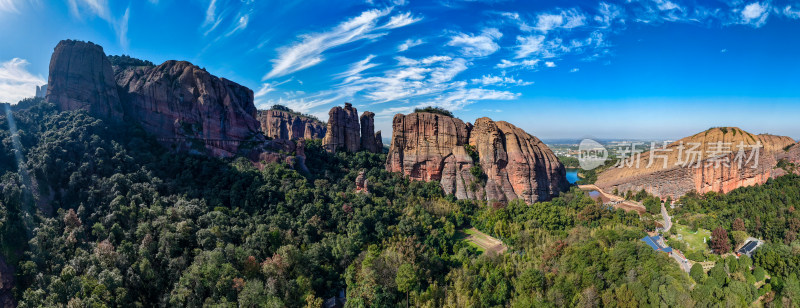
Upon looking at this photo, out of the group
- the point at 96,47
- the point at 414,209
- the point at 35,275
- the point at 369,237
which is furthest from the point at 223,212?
the point at 96,47

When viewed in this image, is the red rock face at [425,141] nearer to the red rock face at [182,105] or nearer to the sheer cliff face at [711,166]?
the red rock face at [182,105]

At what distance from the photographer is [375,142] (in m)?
54.0

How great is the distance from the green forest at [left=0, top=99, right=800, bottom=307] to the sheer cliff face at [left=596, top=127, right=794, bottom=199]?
19.6ft

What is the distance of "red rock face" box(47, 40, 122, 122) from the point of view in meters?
34.2

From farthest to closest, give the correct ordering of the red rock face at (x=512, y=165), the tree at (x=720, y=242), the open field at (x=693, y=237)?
the red rock face at (x=512, y=165) < the open field at (x=693, y=237) < the tree at (x=720, y=242)

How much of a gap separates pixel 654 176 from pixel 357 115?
47.6m

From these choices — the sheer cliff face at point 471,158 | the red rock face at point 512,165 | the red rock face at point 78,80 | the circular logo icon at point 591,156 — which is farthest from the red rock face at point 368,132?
the circular logo icon at point 591,156

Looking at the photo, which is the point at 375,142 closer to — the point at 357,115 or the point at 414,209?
the point at 357,115

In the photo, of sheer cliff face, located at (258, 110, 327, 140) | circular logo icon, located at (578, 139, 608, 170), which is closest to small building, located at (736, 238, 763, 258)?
circular logo icon, located at (578, 139, 608, 170)

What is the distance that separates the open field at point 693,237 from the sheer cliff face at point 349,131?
41420 millimetres

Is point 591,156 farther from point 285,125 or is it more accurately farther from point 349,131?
point 285,125

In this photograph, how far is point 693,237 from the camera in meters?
34.8

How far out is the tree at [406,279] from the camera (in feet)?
73.8

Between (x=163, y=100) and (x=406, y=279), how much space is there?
35280 mm
